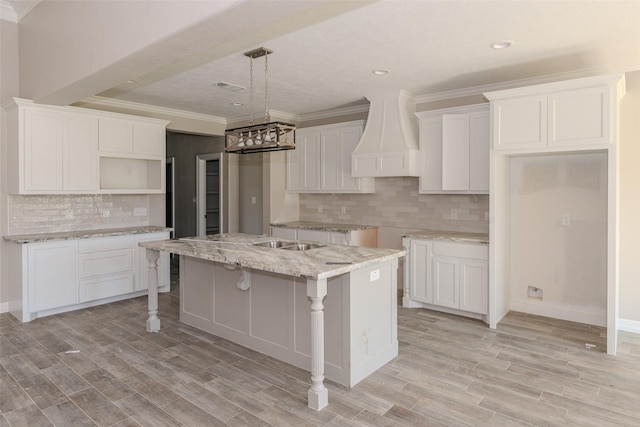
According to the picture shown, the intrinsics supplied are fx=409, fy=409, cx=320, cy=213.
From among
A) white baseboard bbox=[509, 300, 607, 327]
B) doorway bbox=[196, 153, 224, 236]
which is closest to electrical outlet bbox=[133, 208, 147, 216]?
doorway bbox=[196, 153, 224, 236]

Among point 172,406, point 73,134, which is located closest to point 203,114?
point 73,134

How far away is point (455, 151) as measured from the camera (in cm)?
463

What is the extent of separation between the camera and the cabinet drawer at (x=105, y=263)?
475 centimetres

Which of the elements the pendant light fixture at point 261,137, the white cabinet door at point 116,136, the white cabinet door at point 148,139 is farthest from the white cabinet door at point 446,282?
the white cabinet door at point 116,136

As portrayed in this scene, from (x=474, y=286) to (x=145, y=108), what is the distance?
4.91 meters

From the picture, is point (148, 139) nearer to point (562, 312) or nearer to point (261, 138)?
point (261, 138)

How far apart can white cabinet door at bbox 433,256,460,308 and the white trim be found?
1551mm

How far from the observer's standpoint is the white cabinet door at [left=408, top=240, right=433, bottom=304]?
4645mm

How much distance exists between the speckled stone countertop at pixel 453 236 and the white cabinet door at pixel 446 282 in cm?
23

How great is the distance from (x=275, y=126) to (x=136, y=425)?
2217mm

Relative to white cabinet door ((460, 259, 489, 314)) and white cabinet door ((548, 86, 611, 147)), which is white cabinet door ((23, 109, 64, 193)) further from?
white cabinet door ((548, 86, 611, 147))

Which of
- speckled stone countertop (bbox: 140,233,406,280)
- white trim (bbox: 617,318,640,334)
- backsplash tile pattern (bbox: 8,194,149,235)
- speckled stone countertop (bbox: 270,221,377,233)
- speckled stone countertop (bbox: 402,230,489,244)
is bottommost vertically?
white trim (bbox: 617,318,640,334)

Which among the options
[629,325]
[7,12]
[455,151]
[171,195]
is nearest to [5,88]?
[7,12]

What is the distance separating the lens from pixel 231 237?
426 cm
